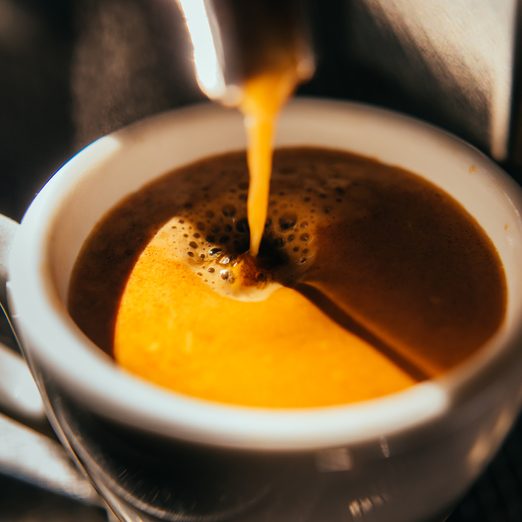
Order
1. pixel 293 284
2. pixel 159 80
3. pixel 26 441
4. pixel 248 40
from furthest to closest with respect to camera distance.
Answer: pixel 159 80
pixel 26 441
pixel 293 284
pixel 248 40

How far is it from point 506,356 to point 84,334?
0.98ft

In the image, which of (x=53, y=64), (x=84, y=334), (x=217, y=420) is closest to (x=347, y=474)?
(x=217, y=420)

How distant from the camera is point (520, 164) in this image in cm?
69

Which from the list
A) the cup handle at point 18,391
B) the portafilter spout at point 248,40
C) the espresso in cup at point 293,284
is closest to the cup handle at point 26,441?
the cup handle at point 18,391

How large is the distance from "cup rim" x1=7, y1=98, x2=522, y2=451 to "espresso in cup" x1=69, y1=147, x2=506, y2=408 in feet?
0.12

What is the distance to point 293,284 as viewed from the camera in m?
0.62

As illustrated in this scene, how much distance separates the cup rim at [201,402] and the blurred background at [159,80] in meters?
0.26

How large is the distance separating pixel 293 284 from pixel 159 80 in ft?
1.29

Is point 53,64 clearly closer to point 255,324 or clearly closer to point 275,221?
point 275,221

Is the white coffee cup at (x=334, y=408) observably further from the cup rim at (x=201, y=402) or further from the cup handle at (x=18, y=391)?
the cup handle at (x=18, y=391)

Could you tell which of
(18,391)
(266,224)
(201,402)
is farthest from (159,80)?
(201,402)

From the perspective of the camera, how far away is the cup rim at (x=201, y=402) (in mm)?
424

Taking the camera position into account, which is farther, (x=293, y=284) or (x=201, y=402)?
(x=293, y=284)

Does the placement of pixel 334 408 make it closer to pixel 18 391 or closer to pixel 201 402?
pixel 201 402
